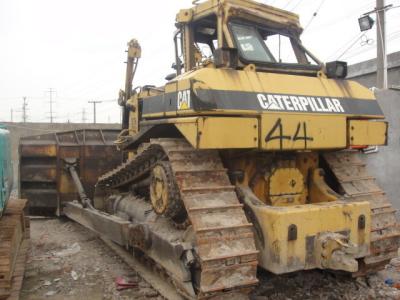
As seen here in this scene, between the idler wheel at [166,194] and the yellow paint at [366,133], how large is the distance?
1995 millimetres

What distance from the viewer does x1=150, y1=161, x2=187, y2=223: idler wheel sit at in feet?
15.5

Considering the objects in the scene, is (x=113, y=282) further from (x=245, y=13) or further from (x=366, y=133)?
(x=245, y=13)

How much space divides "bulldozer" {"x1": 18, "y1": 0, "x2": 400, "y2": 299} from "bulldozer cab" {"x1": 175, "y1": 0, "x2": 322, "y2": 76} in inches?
0.6

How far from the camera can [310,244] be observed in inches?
174

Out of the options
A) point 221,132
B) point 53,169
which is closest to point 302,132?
point 221,132

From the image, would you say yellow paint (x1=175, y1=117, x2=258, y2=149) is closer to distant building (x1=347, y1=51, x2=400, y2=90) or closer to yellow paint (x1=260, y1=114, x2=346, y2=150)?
yellow paint (x1=260, y1=114, x2=346, y2=150)

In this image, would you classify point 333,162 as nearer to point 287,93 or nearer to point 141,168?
point 287,93

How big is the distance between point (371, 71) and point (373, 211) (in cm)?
994

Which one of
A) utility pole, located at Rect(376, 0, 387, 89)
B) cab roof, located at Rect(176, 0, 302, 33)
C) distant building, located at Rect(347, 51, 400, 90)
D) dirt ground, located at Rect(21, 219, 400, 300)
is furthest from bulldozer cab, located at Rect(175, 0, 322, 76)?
distant building, located at Rect(347, 51, 400, 90)

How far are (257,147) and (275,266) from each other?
112 cm

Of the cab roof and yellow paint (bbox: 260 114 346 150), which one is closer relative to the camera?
yellow paint (bbox: 260 114 346 150)

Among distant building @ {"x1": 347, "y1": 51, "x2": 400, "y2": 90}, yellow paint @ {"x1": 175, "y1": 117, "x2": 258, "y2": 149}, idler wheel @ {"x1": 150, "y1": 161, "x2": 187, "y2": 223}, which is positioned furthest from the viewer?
distant building @ {"x1": 347, "y1": 51, "x2": 400, "y2": 90}

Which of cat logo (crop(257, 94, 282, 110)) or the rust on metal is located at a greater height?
cat logo (crop(257, 94, 282, 110))

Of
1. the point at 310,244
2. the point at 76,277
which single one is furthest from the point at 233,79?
the point at 76,277
